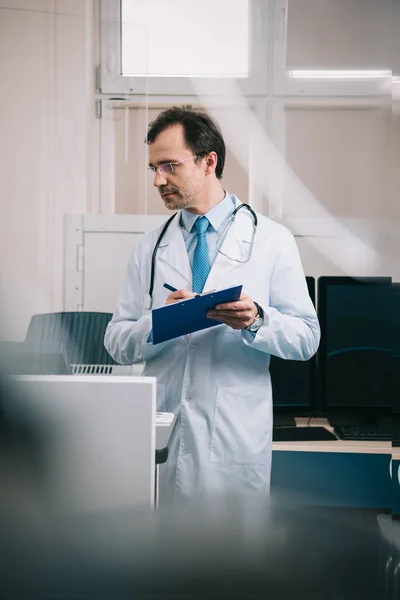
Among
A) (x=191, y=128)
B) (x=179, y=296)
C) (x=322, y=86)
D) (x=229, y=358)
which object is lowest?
(x=229, y=358)

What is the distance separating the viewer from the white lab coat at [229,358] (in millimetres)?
1096

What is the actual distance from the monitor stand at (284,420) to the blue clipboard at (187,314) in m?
0.69

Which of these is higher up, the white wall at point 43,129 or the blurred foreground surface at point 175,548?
the white wall at point 43,129

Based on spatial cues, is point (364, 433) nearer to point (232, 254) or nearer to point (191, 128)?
point (232, 254)

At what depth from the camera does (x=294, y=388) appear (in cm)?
161

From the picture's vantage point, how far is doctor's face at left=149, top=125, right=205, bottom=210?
43.7 inches

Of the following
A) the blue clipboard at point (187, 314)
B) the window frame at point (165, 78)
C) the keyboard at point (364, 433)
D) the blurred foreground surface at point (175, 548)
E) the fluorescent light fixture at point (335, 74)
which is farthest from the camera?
the keyboard at point (364, 433)

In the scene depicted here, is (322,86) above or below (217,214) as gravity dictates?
above

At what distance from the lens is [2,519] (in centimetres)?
35

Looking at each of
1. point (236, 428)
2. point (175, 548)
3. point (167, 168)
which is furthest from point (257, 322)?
point (175, 548)

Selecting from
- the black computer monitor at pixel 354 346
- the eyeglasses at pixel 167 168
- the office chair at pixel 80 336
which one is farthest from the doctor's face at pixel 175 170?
the black computer monitor at pixel 354 346

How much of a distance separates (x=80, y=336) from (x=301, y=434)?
618 millimetres

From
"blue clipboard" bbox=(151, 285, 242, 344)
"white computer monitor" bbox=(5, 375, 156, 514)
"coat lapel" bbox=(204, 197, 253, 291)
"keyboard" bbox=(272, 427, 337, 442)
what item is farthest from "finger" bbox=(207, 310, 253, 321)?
"keyboard" bbox=(272, 427, 337, 442)

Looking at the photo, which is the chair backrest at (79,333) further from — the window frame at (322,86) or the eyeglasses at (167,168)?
the window frame at (322,86)
